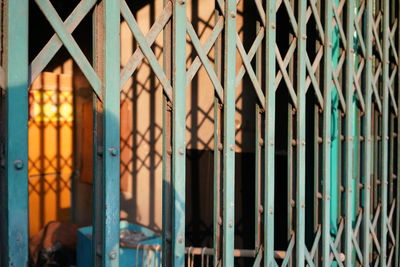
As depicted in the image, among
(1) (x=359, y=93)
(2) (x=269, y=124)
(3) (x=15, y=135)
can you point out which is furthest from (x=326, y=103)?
(3) (x=15, y=135)

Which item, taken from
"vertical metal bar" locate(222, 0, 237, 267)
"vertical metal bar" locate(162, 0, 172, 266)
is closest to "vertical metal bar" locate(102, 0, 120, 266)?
"vertical metal bar" locate(162, 0, 172, 266)

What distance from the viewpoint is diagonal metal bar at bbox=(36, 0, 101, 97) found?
5.08 ft

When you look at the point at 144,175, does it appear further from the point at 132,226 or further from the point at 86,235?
the point at 86,235

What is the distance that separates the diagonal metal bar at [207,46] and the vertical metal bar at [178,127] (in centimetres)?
3

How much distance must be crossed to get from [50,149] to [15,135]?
20.5 ft

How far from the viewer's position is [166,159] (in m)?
1.98

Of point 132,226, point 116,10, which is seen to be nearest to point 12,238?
point 116,10

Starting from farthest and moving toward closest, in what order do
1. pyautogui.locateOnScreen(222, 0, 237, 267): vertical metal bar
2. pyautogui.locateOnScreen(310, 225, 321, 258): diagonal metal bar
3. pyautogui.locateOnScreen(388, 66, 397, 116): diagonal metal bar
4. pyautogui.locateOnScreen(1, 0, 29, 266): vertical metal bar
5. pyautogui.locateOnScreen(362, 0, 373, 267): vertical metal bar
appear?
pyautogui.locateOnScreen(388, 66, 397, 116): diagonal metal bar
pyautogui.locateOnScreen(362, 0, 373, 267): vertical metal bar
pyautogui.locateOnScreen(310, 225, 321, 258): diagonal metal bar
pyautogui.locateOnScreen(222, 0, 237, 267): vertical metal bar
pyautogui.locateOnScreen(1, 0, 29, 266): vertical metal bar

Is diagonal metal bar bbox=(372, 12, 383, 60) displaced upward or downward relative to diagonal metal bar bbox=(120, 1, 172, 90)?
upward

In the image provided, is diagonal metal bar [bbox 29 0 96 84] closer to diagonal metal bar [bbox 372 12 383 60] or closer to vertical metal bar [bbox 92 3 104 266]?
vertical metal bar [bbox 92 3 104 266]

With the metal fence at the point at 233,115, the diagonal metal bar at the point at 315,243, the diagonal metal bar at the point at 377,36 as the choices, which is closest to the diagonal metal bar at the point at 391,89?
the metal fence at the point at 233,115

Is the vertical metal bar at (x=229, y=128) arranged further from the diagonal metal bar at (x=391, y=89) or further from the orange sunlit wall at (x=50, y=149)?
the orange sunlit wall at (x=50, y=149)

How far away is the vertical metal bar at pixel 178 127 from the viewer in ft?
6.33

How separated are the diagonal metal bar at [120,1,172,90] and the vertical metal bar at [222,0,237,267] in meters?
0.37
